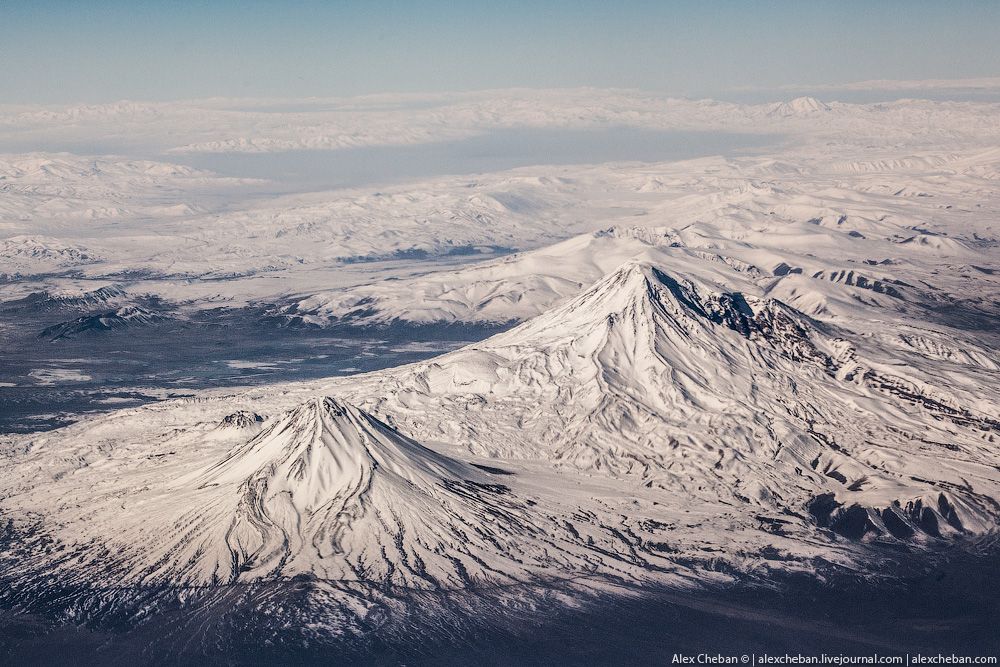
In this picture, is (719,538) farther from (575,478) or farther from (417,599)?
(417,599)

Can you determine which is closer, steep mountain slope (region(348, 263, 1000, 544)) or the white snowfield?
the white snowfield

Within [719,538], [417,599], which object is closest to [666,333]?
[719,538]

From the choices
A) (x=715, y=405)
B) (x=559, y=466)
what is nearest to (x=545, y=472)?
(x=559, y=466)

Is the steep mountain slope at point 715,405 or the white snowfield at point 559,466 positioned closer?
the white snowfield at point 559,466

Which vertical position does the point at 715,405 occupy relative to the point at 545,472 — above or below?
above

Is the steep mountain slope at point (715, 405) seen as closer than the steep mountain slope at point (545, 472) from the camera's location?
No

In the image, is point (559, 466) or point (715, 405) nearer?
point (559, 466)

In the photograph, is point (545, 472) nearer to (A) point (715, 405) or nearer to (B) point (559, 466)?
(B) point (559, 466)

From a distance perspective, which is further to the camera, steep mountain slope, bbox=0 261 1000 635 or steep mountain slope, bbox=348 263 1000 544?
steep mountain slope, bbox=348 263 1000 544

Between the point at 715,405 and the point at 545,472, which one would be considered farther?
the point at 715,405

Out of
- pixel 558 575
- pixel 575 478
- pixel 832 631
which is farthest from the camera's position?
pixel 575 478

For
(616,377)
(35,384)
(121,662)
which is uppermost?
(616,377)
